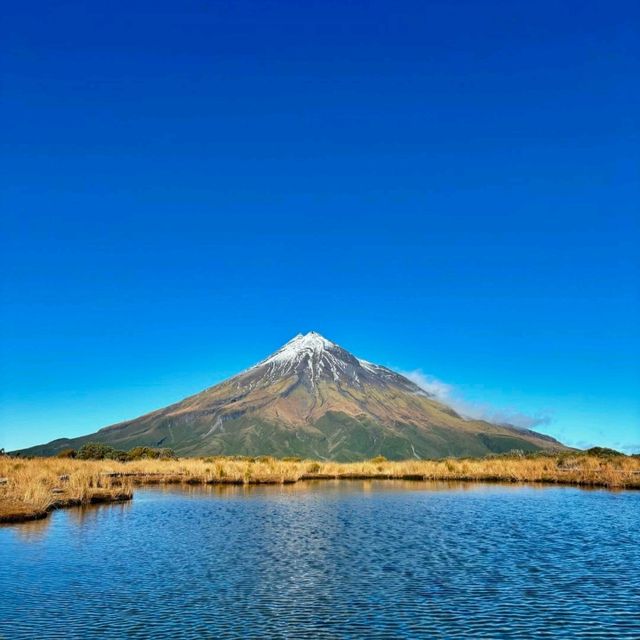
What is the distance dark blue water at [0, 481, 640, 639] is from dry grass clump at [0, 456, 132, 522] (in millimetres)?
→ 1695

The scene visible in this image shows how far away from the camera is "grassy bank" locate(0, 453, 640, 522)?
3788 cm

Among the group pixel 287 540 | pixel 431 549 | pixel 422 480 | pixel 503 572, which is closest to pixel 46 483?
pixel 287 540

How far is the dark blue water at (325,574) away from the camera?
1366cm

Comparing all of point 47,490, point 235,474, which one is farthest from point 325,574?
point 235,474

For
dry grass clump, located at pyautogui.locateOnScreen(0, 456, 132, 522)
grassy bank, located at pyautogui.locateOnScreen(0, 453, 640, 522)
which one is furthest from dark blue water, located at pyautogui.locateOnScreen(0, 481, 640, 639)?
grassy bank, located at pyautogui.locateOnScreen(0, 453, 640, 522)

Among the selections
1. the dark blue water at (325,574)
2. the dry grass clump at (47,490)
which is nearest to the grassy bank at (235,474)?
the dry grass clump at (47,490)

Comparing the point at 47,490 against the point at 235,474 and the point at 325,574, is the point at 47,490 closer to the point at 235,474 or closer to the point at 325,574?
the point at 235,474

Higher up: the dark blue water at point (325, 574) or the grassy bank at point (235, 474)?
the grassy bank at point (235, 474)

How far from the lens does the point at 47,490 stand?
35.4 meters

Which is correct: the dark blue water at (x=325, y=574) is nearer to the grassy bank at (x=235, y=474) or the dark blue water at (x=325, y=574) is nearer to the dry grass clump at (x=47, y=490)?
the dry grass clump at (x=47, y=490)

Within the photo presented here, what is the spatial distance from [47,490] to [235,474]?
22.9 meters

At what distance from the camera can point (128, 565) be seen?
1989 cm

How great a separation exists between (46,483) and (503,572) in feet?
101

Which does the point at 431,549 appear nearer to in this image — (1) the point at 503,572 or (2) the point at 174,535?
(1) the point at 503,572
